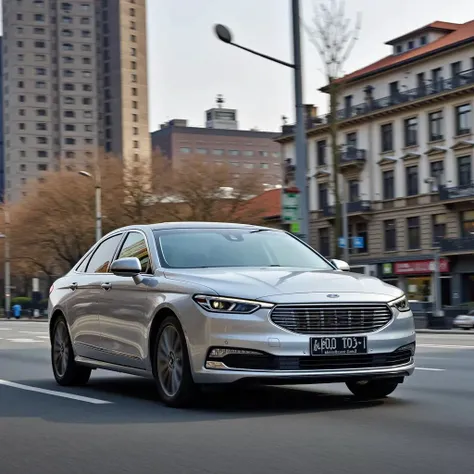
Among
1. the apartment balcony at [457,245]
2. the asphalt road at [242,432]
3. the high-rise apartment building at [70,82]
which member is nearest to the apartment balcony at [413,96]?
the apartment balcony at [457,245]

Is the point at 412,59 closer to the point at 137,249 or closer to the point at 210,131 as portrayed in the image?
the point at 137,249

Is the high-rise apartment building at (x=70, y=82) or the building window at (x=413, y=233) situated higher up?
the high-rise apartment building at (x=70, y=82)

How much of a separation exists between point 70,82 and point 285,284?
153385mm

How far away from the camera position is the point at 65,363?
11117mm

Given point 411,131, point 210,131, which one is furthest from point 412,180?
point 210,131

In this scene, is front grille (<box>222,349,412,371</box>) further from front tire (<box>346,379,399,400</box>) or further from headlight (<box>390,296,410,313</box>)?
front tire (<box>346,379,399,400</box>)

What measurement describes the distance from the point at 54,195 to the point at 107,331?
54.3m

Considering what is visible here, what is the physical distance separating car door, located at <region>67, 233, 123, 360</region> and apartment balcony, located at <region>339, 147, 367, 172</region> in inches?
2128

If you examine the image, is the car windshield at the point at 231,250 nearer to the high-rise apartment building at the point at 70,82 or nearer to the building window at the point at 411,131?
the building window at the point at 411,131

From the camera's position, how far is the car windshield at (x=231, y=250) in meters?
9.30

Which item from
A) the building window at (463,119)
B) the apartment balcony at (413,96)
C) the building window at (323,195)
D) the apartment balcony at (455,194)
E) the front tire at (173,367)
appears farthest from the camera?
the building window at (323,195)

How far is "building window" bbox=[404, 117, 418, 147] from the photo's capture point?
61.0 meters

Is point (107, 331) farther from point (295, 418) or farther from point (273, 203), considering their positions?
point (273, 203)

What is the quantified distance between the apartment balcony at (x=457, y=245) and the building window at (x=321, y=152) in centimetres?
1383
